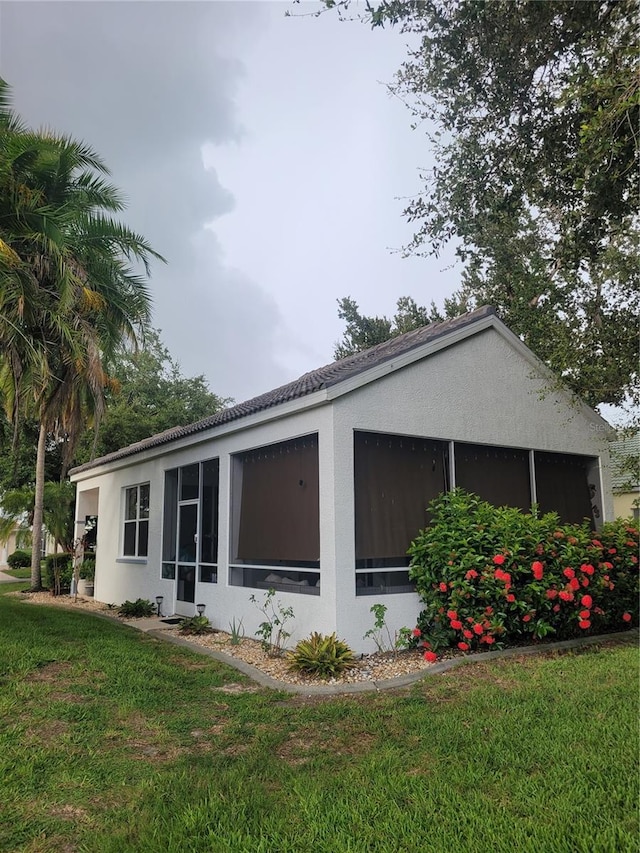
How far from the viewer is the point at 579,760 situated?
3844 millimetres

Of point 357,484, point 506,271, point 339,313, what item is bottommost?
point 357,484

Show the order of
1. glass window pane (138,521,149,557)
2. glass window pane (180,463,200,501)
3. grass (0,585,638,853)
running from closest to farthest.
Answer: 1. grass (0,585,638,853)
2. glass window pane (180,463,200,501)
3. glass window pane (138,521,149,557)

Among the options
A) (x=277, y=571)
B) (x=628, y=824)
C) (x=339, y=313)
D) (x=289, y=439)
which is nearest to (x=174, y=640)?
(x=277, y=571)

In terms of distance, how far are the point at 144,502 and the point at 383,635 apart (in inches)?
314

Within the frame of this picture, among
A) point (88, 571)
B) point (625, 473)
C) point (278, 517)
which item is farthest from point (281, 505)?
point (88, 571)

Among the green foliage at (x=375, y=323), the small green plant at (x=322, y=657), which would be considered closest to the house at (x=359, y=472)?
the small green plant at (x=322, y=657)

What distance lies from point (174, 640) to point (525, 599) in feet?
17.0

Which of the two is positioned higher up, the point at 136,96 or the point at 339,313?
the point at 339,313

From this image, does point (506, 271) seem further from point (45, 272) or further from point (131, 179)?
point (45, 272)

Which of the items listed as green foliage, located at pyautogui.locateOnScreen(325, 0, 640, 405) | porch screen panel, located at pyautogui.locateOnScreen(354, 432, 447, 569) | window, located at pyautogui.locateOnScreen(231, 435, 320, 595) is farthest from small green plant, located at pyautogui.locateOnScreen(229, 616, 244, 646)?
green foliage, located at pyautogui.locateOnScreen(325, 0, 640, 405)

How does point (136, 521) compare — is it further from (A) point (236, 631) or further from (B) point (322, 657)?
(B) point (322, 657)

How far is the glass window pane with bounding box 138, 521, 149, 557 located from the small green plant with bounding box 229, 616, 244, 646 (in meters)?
4.81

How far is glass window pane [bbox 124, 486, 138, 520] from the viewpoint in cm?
1415

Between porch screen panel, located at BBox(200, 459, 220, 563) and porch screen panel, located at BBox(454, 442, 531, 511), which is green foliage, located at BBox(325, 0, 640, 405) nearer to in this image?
porch screen panel, located at BBox(454, 442, 531, 511)
